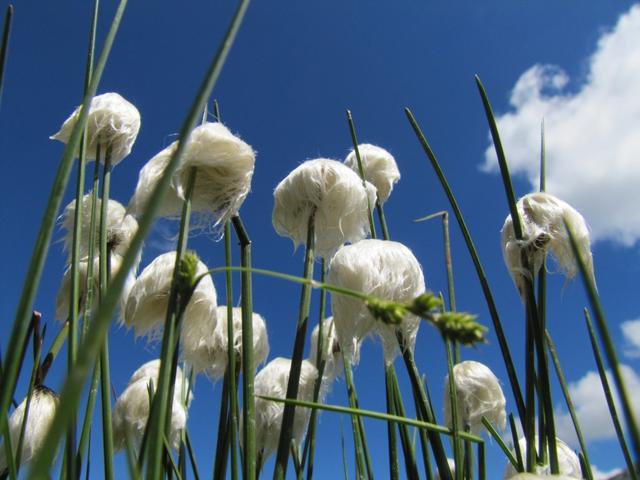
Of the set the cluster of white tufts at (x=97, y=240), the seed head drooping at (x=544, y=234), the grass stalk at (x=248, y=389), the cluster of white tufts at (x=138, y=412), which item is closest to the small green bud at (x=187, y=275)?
the grass stalk at (x=248, y=389)

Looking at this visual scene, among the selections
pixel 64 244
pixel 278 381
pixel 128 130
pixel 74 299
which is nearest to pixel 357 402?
pixel 278 381

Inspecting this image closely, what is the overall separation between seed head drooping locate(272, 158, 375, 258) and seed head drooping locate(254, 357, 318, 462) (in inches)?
15.0

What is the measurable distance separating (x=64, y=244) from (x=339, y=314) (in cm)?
108

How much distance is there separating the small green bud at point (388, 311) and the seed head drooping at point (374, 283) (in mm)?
568

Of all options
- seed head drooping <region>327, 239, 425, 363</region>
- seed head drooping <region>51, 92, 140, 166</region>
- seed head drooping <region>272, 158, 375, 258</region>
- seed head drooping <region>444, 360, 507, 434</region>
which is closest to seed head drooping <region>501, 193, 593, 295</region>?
seed head drooping <region>327, 239, 425, 363</region>

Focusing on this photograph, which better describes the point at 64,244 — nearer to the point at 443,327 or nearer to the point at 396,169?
the point at 396,169

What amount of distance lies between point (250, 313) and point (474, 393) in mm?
873

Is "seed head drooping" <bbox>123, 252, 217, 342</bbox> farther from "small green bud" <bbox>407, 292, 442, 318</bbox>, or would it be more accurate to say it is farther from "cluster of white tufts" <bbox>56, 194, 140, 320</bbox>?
"small green bud" <bbox>407, 292, 442, 318</bbox>

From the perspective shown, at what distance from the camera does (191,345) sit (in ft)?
3.55

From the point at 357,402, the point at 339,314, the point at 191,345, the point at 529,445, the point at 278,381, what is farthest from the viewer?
the point at 278,381

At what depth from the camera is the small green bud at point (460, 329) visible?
0.85 ft

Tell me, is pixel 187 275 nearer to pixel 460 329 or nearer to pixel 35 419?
pixel 460 329

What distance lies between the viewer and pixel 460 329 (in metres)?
0.26

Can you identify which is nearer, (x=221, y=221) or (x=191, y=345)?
(x=221, y=221)
